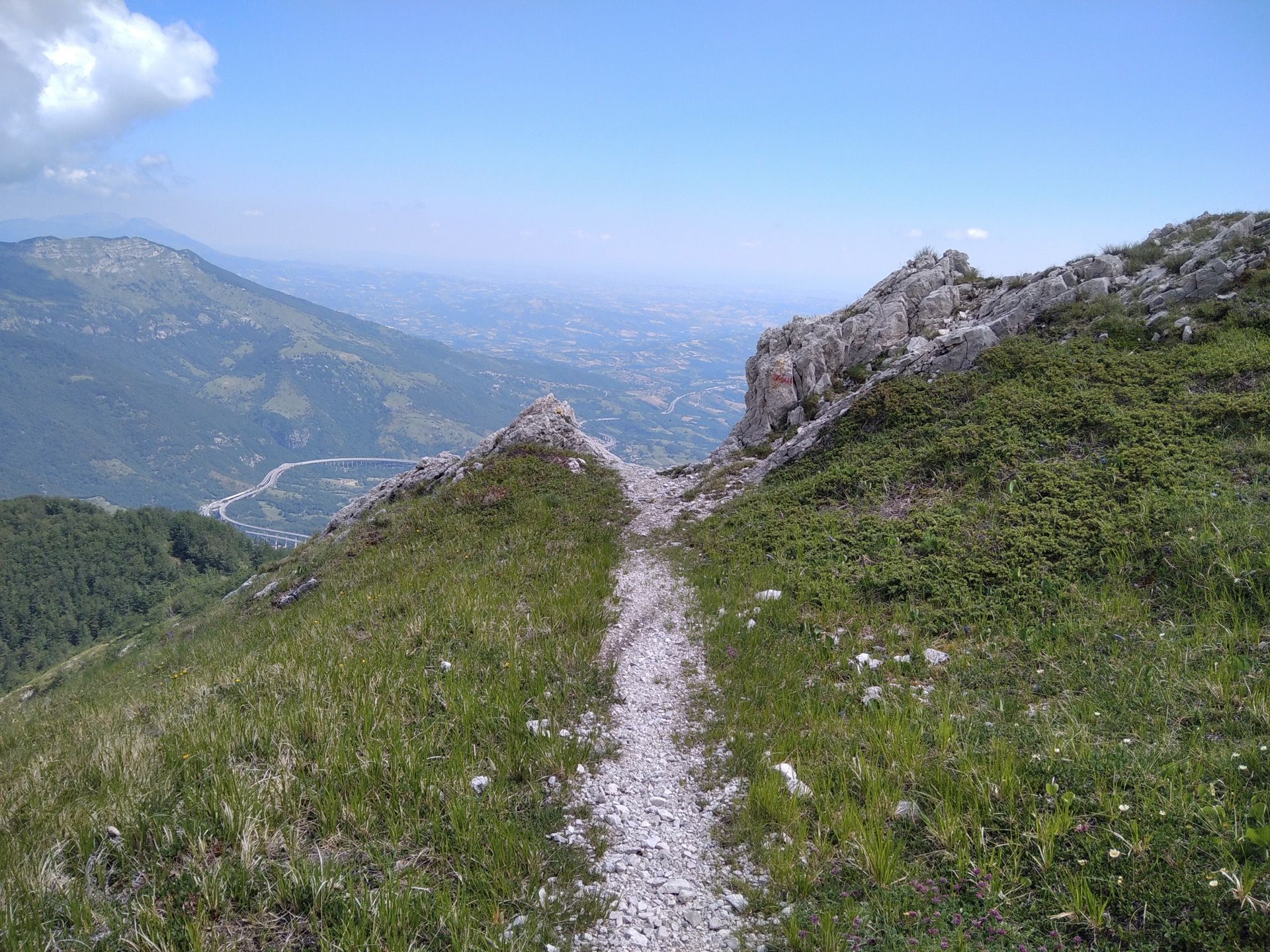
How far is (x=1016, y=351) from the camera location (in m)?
20.5

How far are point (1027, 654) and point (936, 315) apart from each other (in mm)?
23680

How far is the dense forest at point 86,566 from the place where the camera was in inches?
3797

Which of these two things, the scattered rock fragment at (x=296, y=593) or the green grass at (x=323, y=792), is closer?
the green grass at (x=323, y=792)

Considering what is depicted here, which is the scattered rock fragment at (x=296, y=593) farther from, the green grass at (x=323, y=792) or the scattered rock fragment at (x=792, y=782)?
the scattered rock fragment at (x=792, y=782)

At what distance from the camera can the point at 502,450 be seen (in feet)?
102

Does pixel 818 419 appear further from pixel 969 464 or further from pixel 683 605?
pixel 683 605

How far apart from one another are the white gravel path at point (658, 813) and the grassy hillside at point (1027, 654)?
0.56m

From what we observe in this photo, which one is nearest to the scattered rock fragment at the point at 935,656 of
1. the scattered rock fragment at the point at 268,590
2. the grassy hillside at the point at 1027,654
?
the grassy hillside at the point at 1027,654

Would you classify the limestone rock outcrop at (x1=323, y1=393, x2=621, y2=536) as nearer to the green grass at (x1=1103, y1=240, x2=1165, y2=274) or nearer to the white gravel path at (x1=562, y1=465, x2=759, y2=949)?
the white gravel path at (x1=562, y1=465, x2=759, y2=949)

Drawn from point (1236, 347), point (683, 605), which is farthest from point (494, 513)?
point (1236, 347)

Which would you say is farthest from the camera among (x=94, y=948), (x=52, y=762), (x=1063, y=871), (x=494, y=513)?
(x=494, y=513)

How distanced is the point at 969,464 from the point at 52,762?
19.3 metres

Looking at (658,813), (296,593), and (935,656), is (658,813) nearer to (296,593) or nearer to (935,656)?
(935,656)

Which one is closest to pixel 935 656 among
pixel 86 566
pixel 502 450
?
pixel 502 450
